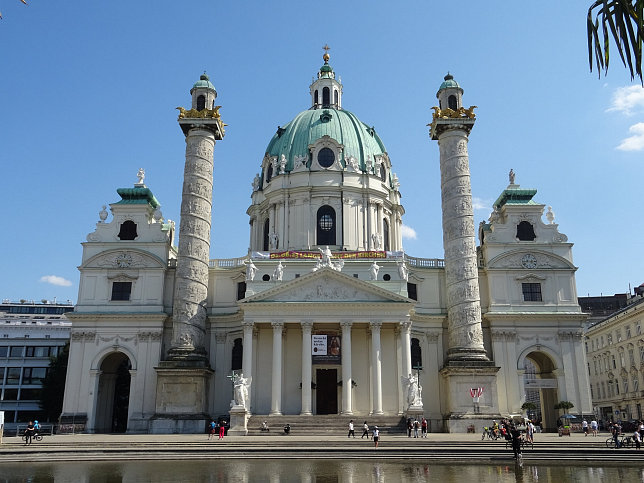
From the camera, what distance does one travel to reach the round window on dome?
49188 millimetres

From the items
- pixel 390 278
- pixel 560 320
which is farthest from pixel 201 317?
pixel 560 320

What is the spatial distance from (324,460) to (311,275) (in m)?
19.3

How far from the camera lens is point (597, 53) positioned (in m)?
5.90

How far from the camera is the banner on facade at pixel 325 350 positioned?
3866cm

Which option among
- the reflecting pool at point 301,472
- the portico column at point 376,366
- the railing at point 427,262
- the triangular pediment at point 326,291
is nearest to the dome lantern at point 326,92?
the railing at point 427,262

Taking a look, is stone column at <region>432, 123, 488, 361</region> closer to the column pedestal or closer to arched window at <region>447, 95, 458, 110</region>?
arched window at <region>447, 95, 458, 110</region>

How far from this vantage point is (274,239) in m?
49.0

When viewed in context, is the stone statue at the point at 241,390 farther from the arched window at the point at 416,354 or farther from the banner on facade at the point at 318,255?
the arched window at the point at 416,354

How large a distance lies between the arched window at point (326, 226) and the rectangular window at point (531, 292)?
15.4 m

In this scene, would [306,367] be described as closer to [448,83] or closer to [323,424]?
[323,424]

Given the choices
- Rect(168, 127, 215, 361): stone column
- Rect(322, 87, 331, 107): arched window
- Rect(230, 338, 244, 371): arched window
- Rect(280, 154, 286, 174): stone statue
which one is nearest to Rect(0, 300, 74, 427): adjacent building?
Rect(230, 338, 244, 371): arched window

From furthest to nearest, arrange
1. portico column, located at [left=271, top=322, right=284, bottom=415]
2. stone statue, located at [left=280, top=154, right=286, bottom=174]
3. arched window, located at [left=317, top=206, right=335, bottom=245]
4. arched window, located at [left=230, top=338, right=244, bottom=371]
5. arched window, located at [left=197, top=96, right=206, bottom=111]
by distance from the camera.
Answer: stone statue, located at [left=280, top=154, right=286, bottom=174] → arched window, located at [left=317, top=206, right=335, bottom=245] → arched window, located at [left=197, top=96, right=206, bottom=111] → arched window, located at [left=230, top=338, right=244, bottom=371] → portico column, located at [left=271, top=322, right=284, bottom=415]

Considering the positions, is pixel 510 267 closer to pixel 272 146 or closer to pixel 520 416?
pixel 520 416

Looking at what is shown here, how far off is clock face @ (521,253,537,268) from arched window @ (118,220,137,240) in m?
29.6
